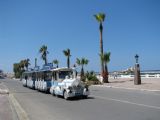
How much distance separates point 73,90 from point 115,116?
10.5 m

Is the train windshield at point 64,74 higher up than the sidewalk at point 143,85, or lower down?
higher up

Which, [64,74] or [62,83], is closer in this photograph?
[62,83]

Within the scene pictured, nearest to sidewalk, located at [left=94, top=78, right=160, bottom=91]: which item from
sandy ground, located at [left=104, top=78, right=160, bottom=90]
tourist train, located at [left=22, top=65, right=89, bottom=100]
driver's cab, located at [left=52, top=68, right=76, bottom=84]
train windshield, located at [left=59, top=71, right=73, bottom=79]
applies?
sandy ground, located at [left=104, top=78, right=160, bottom=90]

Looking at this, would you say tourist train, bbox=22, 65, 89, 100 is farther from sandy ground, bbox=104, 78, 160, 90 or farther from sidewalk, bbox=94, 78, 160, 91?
sandy ground, bbox=104, 78, 160, 90

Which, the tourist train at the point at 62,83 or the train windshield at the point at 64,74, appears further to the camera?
the train windshield at the point at 64,74

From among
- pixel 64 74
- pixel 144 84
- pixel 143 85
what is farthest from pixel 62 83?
pixel 144 84

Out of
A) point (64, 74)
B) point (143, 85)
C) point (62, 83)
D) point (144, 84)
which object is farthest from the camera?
point (144, 84)

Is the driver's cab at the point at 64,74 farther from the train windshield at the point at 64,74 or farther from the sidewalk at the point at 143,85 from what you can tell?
the sidewalk at the point at 143,85

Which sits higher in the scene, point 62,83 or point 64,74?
point 64,74

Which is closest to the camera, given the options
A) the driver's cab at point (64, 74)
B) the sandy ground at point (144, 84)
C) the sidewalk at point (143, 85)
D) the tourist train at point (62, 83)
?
the tourist train at point (62, 83)

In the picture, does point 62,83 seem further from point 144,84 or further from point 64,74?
point 144,84

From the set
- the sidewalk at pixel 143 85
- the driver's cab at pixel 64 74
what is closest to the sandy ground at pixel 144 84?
the sidewalk at pixel 143 85

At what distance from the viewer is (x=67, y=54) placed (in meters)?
98.5

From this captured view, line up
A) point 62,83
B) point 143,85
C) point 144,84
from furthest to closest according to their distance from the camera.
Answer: point 144,84, point 143,85, point 62,83
